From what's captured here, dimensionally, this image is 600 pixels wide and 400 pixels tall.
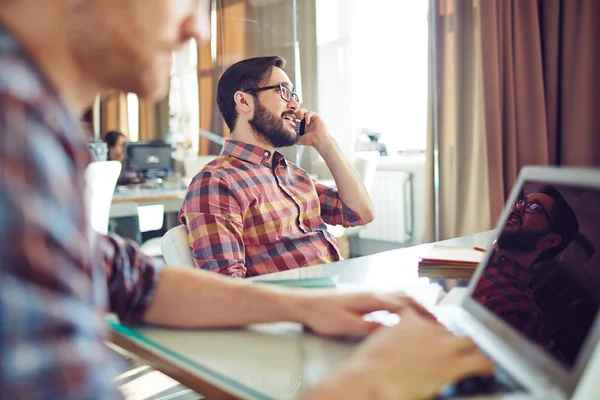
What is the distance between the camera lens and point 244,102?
204 centimetres

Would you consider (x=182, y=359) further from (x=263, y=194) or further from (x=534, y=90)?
(x=534, y=90)

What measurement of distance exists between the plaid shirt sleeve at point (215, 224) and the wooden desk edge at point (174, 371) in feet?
2.44

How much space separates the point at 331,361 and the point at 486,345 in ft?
0.62

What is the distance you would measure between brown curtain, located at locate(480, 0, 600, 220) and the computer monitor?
90.8 inches

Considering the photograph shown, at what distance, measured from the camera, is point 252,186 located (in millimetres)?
1762

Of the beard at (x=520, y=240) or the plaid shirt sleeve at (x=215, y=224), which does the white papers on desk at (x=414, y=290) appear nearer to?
the beard at (x=520, y=240)

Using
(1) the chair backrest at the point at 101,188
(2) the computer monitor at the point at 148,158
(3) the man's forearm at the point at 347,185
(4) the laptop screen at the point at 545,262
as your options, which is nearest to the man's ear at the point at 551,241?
(4) the laptop screen at the point at 545,262

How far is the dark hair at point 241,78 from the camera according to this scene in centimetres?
206

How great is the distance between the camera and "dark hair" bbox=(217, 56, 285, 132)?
2061 mm

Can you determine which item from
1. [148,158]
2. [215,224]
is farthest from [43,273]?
[148,158]

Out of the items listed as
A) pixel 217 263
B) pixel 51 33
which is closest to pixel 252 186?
pixel 217 263

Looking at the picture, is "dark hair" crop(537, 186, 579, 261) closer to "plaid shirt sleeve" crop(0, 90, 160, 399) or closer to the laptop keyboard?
the laptop keyboard

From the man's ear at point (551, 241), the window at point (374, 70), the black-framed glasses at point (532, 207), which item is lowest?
the man's ear at point (551, 241)

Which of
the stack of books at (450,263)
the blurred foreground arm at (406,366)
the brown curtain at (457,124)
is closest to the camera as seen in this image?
the blurred foreground arm at (406,366)
